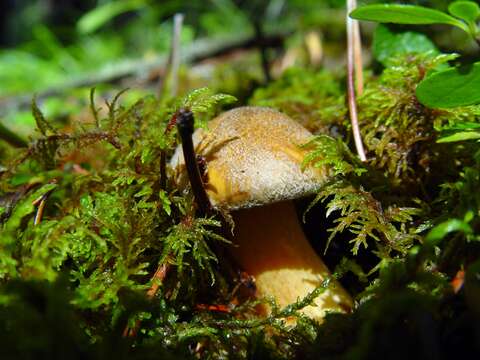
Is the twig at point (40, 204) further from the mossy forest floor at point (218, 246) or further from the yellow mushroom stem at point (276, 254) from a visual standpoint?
the yellow mushroom stem at point (276, 254)

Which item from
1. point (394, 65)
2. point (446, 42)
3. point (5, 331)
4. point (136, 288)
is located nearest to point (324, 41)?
point (446, 42)

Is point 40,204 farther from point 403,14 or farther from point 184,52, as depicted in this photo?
point 184,52

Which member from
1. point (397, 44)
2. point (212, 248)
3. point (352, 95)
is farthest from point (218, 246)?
point (397, 44)

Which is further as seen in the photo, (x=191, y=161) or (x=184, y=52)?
(x=184, y=52)

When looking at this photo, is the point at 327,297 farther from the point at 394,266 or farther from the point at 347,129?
Result: the point at 347,129

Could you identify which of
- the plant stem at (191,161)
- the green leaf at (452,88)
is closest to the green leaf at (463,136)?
the green leaf at (452,88)
